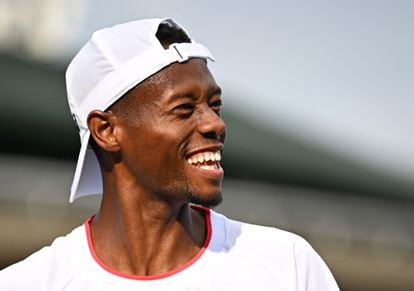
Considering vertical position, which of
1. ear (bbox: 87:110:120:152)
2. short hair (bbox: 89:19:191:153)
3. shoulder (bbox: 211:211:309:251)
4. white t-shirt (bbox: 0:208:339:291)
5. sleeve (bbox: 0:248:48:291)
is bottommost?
sleeve (bbox: 0:248:48:291)

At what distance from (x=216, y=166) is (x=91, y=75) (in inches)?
22.1

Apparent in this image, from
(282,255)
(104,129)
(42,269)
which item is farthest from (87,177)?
(282,255)

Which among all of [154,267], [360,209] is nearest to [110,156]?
[154,267]

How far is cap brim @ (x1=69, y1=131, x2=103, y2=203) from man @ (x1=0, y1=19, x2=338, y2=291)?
11mm

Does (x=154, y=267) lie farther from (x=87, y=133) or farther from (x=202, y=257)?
(x=87, y=133)

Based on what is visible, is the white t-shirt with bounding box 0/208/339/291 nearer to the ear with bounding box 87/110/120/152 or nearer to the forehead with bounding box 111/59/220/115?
the ear with bounding box 87/110/120/152

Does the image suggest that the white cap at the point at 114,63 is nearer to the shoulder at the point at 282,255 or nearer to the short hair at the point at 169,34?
the short hair at the point at 169,34

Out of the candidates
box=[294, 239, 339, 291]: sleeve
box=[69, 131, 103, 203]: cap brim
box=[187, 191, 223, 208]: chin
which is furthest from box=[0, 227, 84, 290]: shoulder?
box=[294, 239, 339, 291]: sleeve

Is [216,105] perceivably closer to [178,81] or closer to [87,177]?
[178,81]

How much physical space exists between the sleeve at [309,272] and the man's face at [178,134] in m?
0.35

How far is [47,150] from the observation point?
17.0 m

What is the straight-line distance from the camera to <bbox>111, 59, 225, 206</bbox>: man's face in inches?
152

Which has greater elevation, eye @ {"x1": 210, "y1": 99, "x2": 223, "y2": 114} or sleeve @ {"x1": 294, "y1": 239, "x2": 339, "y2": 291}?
eye @ {"x1": 210, "y1": 99, "x2": 223, "y2": 114}

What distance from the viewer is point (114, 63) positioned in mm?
4070
